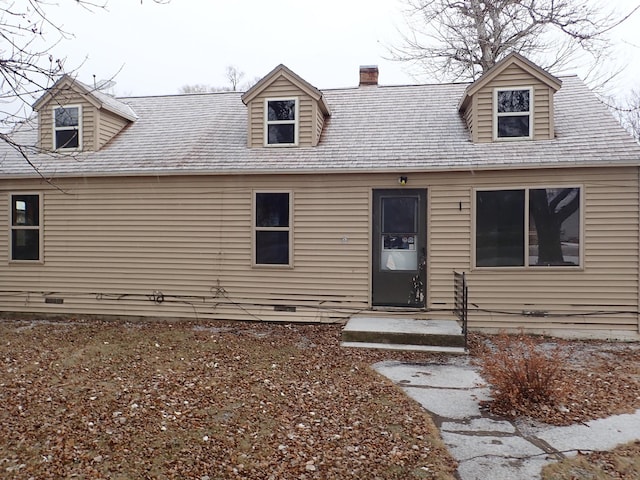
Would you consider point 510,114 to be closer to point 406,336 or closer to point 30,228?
point 406,336

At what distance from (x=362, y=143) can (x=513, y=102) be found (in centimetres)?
284

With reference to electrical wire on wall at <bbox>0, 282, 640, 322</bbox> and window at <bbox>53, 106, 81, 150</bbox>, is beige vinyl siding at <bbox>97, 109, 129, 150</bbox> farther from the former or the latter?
electrical wire on wall at <bbox>0, 282, 640, 322</bbox>

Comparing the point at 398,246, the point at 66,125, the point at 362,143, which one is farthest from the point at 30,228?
the point at 398,246

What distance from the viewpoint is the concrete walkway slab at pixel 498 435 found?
3391 mm

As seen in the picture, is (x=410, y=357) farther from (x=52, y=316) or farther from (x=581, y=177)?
(x=52, y=316)

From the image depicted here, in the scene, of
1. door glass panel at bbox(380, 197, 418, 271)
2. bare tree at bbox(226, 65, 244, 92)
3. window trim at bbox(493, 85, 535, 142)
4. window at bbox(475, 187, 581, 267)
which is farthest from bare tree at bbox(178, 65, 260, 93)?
window at bbox(475, 187, 581, 267)

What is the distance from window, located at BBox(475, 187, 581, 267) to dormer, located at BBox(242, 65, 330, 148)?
11.6ft

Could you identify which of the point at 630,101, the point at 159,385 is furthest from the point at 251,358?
the point at 630,101

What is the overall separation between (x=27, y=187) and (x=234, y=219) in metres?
→ 4.46

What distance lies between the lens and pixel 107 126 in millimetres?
9820

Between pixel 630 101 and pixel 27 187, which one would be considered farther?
pixel 630 101

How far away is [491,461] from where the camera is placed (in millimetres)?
3463

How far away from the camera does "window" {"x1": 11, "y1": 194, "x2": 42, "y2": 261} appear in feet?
30.2

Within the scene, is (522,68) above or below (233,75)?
below
